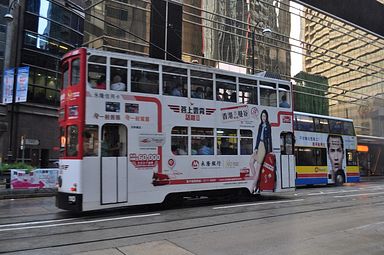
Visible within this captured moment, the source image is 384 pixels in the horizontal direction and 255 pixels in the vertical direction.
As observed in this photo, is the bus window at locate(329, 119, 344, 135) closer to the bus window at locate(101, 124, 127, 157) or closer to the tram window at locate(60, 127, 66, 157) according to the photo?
the bus window at locate(101, 124, 127, 157)

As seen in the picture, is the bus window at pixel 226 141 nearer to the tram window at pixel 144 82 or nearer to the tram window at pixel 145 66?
the tram window at pixel 144 82

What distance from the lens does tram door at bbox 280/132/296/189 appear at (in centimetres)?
1562

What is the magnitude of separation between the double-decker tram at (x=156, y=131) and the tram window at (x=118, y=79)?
0.10 feet

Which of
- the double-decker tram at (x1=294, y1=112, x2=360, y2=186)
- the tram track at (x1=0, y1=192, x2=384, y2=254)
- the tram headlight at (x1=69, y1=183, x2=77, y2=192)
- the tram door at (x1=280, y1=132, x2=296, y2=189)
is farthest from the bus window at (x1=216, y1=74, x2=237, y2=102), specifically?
the double-decker tram at (x1=294, y1=112, x2=360, y2=186)

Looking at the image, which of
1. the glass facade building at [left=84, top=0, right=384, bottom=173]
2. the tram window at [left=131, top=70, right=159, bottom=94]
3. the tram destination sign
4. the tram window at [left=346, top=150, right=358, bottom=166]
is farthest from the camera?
the tram destination sign

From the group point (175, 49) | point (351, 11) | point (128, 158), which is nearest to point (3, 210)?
point (128, 158)

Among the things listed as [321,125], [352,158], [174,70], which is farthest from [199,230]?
[352,158]

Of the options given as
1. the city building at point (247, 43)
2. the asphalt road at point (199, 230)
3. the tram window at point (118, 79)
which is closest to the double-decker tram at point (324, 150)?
the city building at point (247, 43)

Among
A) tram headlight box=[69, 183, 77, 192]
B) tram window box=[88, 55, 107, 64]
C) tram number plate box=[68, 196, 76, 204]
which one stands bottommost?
tram number plate box=[68, 196, 76, 204]

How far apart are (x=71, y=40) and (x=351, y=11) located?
95.1 feet

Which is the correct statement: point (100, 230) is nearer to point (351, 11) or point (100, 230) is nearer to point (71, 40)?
point (71, 40)

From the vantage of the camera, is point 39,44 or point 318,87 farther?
point 318,87

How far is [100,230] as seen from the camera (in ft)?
30.3

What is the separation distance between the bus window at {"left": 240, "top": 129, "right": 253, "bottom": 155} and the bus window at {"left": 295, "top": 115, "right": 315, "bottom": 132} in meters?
9.20
